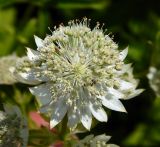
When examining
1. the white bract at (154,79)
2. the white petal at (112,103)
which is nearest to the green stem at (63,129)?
the white petal at (112,103)

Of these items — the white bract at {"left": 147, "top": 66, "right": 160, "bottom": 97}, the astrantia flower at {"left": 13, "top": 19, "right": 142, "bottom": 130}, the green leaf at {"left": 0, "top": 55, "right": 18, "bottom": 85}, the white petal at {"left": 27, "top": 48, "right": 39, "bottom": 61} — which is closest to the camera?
the astrantia flower at {"left": 13, "top": 19, "right": 142, "bottom": 130}

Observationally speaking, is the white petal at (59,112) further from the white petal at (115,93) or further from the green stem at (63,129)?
the white petal at (115,93)

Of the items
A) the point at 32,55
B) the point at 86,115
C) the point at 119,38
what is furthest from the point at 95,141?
the point at 119,38

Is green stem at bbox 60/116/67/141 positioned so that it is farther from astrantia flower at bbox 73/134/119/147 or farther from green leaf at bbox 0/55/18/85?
green leaf at bbox 0/55/18/85

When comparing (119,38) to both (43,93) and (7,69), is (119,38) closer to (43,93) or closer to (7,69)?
(7,69)

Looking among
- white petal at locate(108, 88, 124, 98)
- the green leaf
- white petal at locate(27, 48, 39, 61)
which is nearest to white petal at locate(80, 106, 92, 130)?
white petal at locate(108, 88, 124, 98)

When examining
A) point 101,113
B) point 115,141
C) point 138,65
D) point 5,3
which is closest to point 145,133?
point 115,141

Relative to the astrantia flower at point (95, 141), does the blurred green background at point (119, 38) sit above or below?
above
